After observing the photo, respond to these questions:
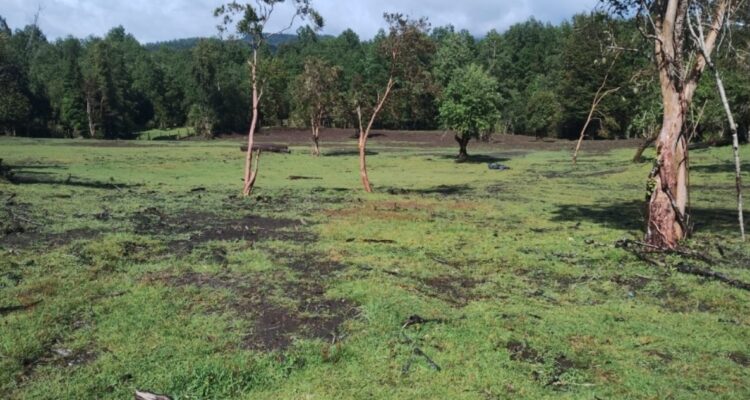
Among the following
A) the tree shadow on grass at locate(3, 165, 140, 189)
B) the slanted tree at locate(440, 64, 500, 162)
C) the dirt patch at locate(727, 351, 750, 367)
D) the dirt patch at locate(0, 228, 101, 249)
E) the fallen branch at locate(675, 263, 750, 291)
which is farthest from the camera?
the slanted tree at locate(440, 64, 500, 162)

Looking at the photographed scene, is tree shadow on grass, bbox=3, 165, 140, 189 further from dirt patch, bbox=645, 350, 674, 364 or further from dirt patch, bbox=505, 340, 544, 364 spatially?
dirt patch, bbox=645, 350, 674, 364

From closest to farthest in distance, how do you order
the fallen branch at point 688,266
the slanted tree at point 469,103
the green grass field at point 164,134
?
the fallen branch at point 688,266, the slanted tree at point 469,103, the green grass field at point 164,134

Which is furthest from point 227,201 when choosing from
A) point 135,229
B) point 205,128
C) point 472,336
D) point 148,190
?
point 205,128

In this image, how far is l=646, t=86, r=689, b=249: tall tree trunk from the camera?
1390cm

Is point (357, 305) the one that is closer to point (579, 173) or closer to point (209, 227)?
point (209, 227)

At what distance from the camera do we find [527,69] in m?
112

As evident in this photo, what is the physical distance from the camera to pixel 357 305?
9.52 meters

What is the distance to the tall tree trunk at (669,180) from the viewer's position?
13.9 meters

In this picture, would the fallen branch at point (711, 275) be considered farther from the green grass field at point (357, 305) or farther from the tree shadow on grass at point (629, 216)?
the tree shadow on grass at point (629, 216)

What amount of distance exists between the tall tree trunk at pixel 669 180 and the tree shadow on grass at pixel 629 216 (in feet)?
5.41

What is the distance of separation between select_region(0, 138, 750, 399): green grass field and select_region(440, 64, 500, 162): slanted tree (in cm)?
2681

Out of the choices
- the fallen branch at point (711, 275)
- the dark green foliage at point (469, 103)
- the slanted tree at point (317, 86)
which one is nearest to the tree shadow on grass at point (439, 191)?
the fallen branch at point (711, 275)

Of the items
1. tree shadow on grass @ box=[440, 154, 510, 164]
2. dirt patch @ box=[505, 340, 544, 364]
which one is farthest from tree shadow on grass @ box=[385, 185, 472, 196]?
dirt patch @ box=[505, 340, 544, 364]

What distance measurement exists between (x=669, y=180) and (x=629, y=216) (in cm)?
572
